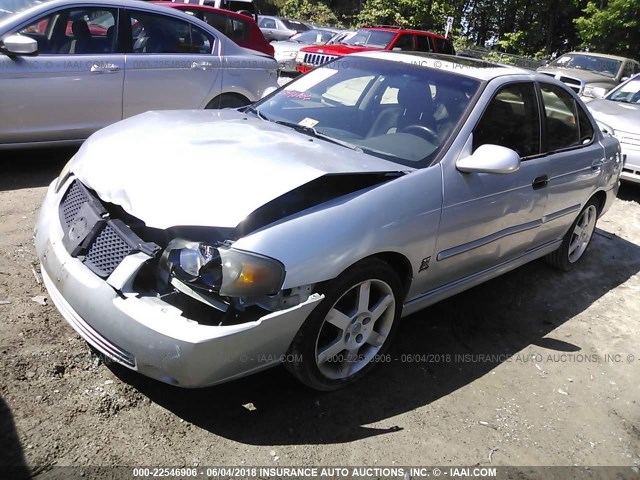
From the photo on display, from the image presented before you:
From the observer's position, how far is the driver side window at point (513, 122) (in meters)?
3.61

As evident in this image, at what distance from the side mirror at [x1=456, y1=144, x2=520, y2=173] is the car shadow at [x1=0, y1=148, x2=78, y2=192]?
3896 mm

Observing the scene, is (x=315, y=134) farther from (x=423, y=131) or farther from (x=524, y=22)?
(x=524, y=22)

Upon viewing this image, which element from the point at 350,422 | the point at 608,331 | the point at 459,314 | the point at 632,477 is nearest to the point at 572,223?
the point at 608,331

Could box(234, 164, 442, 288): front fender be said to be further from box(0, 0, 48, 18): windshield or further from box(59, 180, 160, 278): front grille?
box(0, 0, 48, 18): windshield

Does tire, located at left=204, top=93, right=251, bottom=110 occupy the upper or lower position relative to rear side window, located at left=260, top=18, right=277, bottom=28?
upper

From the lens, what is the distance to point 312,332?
8.86 feet

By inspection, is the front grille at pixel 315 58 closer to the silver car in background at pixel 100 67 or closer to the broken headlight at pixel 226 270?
the silver car in background at pixel 100 67

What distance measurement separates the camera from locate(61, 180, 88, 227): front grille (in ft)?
9.74

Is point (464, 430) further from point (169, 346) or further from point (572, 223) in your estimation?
point (572, 223)

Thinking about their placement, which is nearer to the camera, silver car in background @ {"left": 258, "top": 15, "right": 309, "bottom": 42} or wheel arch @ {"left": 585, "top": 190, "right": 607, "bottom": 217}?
wheel arch @ {"left": 585, "top": 190, "right": 607, "bottom": 217}

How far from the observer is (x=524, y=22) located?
3020 cm

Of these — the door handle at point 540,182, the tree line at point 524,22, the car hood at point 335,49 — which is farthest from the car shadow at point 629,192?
the tree line at point 524,22

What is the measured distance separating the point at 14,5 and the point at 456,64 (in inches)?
159

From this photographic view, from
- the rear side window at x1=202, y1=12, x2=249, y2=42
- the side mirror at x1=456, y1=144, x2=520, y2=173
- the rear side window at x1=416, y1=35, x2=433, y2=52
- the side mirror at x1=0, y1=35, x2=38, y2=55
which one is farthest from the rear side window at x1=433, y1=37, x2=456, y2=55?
the side mirror at x1=456, y1=144, x2=520, y2=173
